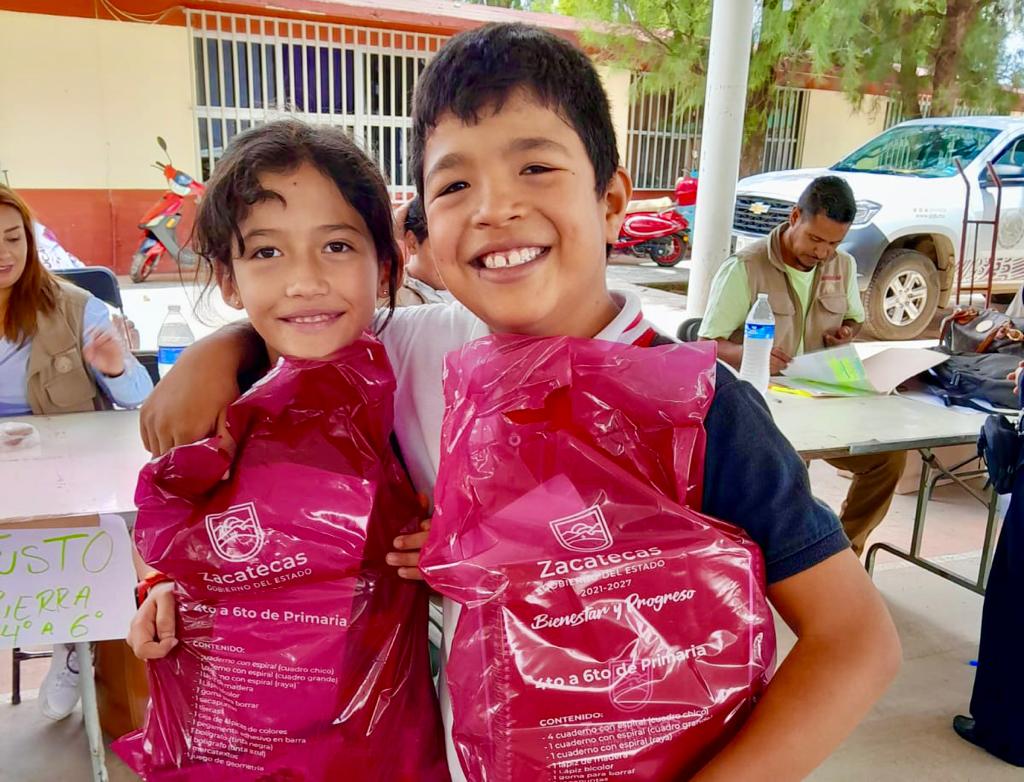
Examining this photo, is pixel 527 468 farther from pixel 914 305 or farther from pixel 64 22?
pixel 64 22

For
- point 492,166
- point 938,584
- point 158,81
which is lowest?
point 938,584

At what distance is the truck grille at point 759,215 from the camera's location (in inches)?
262

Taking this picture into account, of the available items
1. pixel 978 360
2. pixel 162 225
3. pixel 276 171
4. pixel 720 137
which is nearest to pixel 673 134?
pixel 720 137

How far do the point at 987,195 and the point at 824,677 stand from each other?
6.95 metres

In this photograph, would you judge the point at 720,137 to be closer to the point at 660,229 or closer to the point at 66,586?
the point at 660,229

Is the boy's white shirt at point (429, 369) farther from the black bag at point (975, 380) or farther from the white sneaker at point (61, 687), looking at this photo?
the black bag at point (975, 380)

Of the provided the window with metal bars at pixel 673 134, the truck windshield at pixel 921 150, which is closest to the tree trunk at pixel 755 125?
the window with metal bars at pixel 673 134

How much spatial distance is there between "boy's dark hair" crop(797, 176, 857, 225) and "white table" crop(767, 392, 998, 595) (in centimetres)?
73

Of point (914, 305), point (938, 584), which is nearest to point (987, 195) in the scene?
point (914, 305)

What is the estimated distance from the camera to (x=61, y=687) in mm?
2096

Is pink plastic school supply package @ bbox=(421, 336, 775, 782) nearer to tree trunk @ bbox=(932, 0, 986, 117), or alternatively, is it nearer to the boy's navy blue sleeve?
the boy's navy blue sleeve

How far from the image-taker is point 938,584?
10.1ft

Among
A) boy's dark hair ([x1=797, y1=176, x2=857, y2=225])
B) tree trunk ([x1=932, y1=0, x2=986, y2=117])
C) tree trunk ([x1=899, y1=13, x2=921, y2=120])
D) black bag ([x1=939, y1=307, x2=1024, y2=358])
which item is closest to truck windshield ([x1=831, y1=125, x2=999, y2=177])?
tree trunk ([x1=899, y1=13, x2=921, y2=120])

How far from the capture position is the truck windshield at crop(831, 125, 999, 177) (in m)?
6.64
